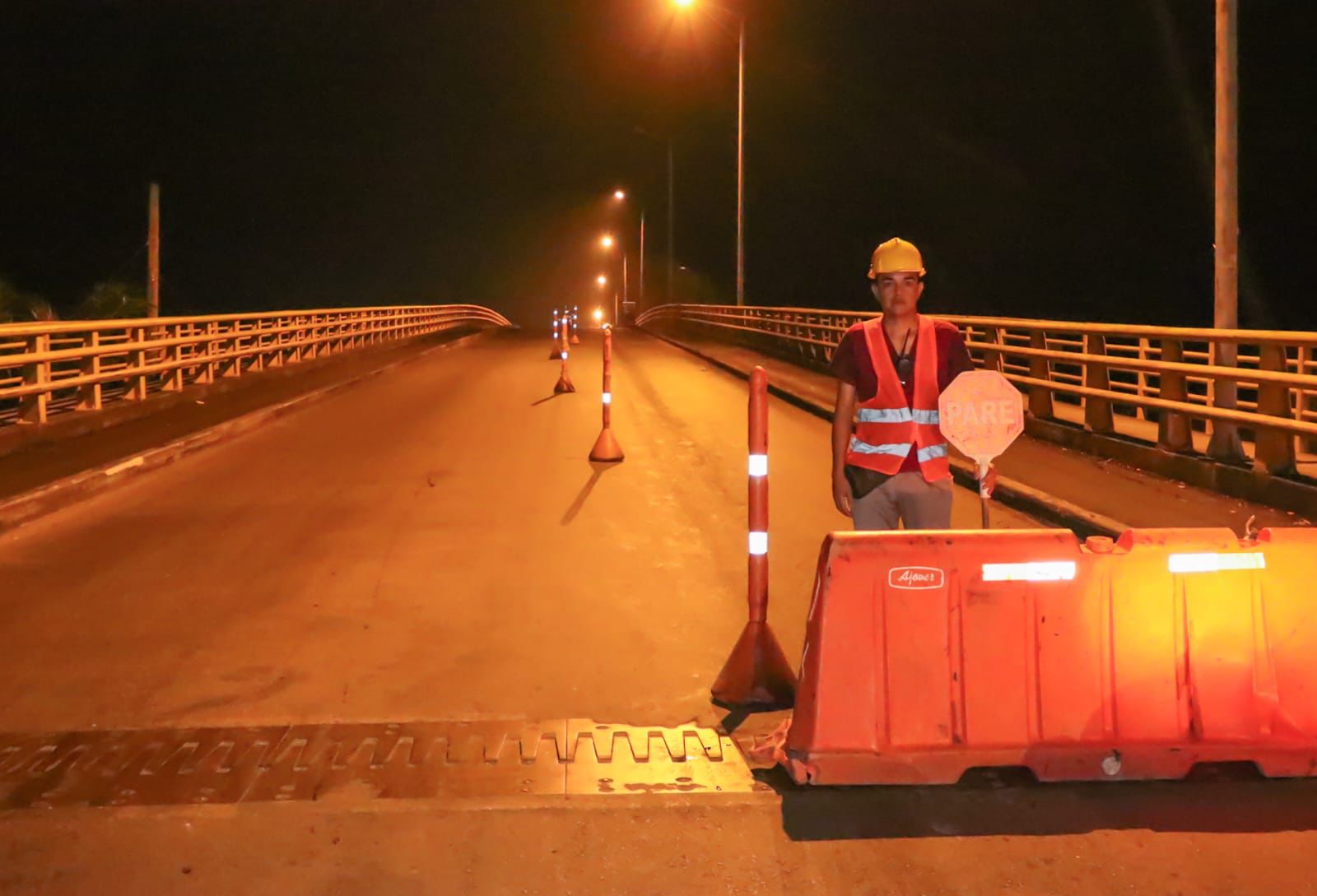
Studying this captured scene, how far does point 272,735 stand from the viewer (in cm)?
677

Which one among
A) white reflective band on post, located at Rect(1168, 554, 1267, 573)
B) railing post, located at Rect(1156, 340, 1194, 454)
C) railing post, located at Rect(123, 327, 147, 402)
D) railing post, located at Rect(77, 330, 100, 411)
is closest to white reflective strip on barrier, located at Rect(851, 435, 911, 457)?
white reflective band on post, located at Rect(1168, 554, 1267, 573)

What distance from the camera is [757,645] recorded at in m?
7.19

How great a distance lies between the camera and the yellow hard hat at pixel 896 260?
6867mm

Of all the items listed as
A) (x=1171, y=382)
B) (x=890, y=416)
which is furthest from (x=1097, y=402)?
(x=890, y=416)

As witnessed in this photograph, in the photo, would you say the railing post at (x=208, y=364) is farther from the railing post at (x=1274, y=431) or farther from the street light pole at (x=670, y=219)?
the street light pole at (x=670, y=219)

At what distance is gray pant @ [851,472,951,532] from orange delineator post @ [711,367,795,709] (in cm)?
47

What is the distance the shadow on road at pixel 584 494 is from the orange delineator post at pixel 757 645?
16.3ft

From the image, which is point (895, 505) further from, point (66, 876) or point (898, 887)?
point (66, 876)

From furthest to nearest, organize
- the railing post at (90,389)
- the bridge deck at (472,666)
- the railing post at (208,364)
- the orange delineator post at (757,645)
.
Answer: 1. the railing post at (208,364)
2. the railing post at (90,389)
3. the orange delineator post at (757,645)
4. the bridge deck at (472,666)

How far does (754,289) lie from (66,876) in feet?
312

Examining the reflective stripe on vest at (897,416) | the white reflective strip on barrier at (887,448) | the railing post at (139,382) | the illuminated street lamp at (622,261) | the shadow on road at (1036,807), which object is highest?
the illuminated street lamp at (622,261)

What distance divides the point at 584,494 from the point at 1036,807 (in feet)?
26.8

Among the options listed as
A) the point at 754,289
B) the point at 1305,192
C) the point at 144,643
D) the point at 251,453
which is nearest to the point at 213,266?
the point at 754,289

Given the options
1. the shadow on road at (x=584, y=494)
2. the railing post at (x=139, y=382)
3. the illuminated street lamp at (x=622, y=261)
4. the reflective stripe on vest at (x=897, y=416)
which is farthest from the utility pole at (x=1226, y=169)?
the illuminated street lamp at (x=622, y=261)
